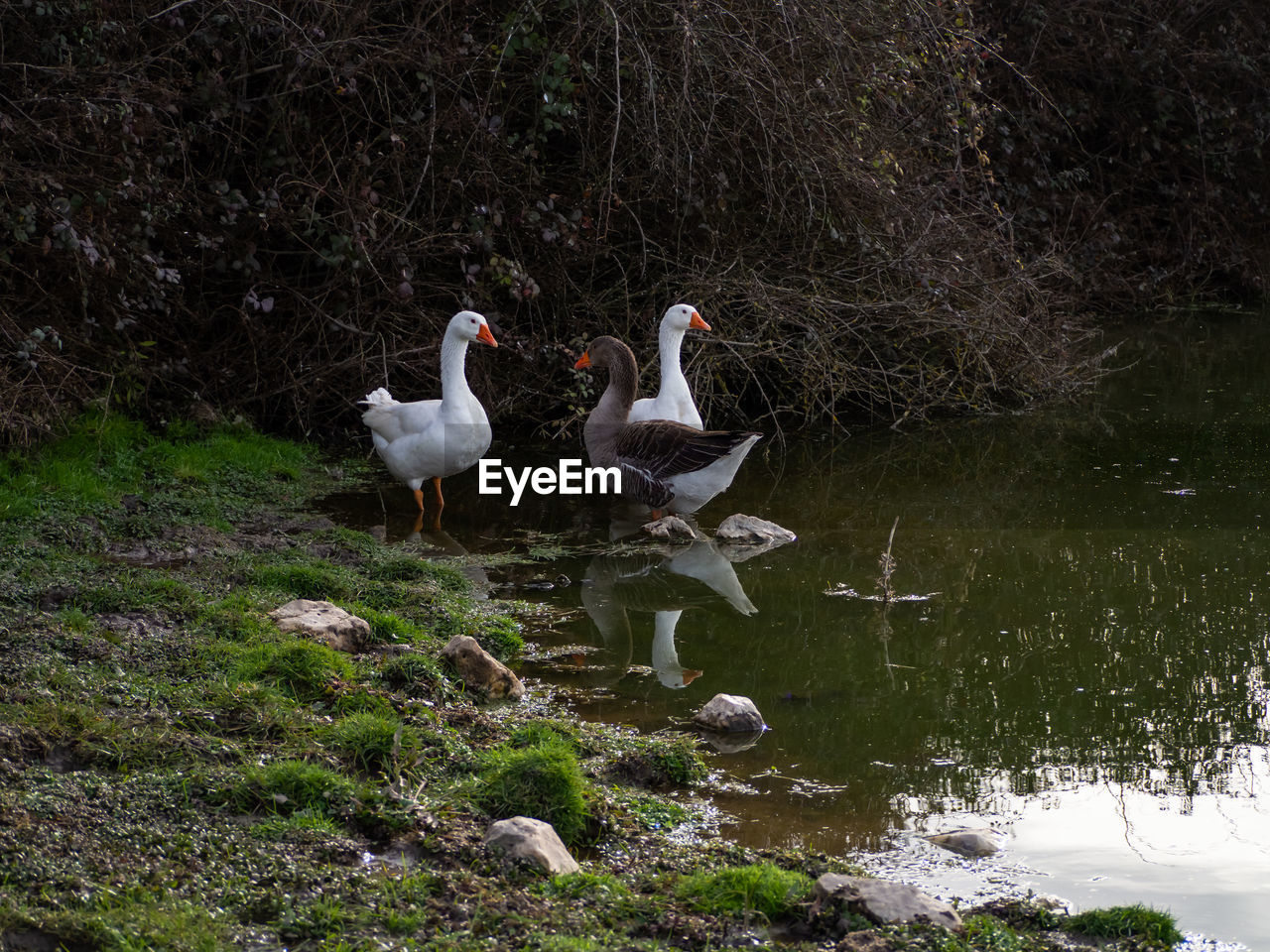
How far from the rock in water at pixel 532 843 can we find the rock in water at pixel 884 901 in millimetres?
699

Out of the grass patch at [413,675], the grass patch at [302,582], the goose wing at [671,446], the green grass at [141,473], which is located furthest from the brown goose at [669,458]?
the grass patch at [413,675]

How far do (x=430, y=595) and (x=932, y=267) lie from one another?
6.20 m

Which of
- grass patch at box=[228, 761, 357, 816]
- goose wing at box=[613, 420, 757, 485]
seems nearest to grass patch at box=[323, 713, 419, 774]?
grass patch at box=[228, 761, 357, 816]

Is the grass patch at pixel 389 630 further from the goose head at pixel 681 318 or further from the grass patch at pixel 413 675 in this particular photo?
the goose head at pixel 681 318

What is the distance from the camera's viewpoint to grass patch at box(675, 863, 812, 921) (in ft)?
11.1

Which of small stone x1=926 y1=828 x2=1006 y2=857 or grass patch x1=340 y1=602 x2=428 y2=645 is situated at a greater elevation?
grass patch x1=340 y1=602 x2=428 y2=645

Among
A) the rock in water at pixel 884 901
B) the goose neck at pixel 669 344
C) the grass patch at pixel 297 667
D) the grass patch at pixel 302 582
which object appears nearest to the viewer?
the rock in water at pixel 884 901

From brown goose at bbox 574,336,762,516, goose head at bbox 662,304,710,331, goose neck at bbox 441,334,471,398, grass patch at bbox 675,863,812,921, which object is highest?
goose head at bbox 662,304,710,331

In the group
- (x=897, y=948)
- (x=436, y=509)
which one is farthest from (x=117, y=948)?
(x=436, y=509)

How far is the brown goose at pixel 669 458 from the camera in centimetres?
762

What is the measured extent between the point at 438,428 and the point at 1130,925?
5.39 meters

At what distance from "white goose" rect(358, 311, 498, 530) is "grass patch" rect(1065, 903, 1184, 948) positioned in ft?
17.0

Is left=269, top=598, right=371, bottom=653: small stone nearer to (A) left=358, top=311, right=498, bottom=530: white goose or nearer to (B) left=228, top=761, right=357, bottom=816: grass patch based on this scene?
(B) left=228, top=761, right=357, bottom=816: grass patch

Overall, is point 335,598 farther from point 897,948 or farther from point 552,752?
point 897,948
